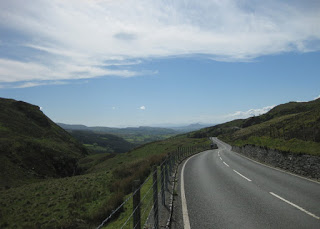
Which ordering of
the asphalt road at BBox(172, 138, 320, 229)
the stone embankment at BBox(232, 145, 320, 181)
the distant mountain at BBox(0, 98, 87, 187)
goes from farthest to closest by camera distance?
the distant mountain at BBox(0, 98, 87, 187)
the stone embankment at BBox(232, 145, 320, 181)
the asphalt road at BBox(172, 138, 320, 229)

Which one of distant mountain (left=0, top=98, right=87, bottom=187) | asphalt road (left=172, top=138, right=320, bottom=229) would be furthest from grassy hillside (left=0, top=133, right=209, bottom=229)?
distant mountain (left=0, top=98, right=87, bottom=187)

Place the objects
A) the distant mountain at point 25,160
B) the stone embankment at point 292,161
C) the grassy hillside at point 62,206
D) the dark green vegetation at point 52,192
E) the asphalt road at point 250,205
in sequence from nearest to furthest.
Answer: the asphalt road at point 250,205, the grassy hillside at point 62,206, the stone embankment at point 292,161, the dark green vegetation at point 52,192, the distant mountain at point 25,160

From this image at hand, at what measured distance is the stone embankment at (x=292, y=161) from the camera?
11727 mm

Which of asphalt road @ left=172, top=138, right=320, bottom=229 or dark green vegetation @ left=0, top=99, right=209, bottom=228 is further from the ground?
asphalt road @ left=172, top=138, right=320, bottom=229

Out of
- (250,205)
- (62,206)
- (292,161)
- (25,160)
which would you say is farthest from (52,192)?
(25,160)

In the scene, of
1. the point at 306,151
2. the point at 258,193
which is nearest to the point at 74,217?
the point at 258,193

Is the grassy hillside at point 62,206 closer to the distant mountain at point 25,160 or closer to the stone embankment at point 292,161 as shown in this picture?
the stone embankment at point 292,161

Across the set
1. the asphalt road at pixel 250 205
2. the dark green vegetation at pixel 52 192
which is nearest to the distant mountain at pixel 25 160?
the dark green vegetation at pixel 52 192

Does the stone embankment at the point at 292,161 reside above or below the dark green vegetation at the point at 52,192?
above

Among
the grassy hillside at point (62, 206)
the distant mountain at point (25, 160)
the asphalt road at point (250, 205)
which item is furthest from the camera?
the distant mountain at point (25, 160)

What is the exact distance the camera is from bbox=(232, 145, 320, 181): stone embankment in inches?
462

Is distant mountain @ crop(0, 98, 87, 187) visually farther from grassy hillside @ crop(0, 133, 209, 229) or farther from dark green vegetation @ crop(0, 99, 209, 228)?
grassy hillside @ crop(0, 133, 209, 229)

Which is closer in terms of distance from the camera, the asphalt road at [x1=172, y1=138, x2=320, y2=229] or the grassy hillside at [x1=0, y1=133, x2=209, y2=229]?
the asphalt road at [x1=172, y1=138, x2=320, y2=229]

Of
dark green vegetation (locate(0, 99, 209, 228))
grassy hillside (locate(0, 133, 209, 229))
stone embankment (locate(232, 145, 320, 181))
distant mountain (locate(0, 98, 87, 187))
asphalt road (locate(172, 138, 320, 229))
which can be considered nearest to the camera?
asphalt road (locate(172, 138, 320, 229))
